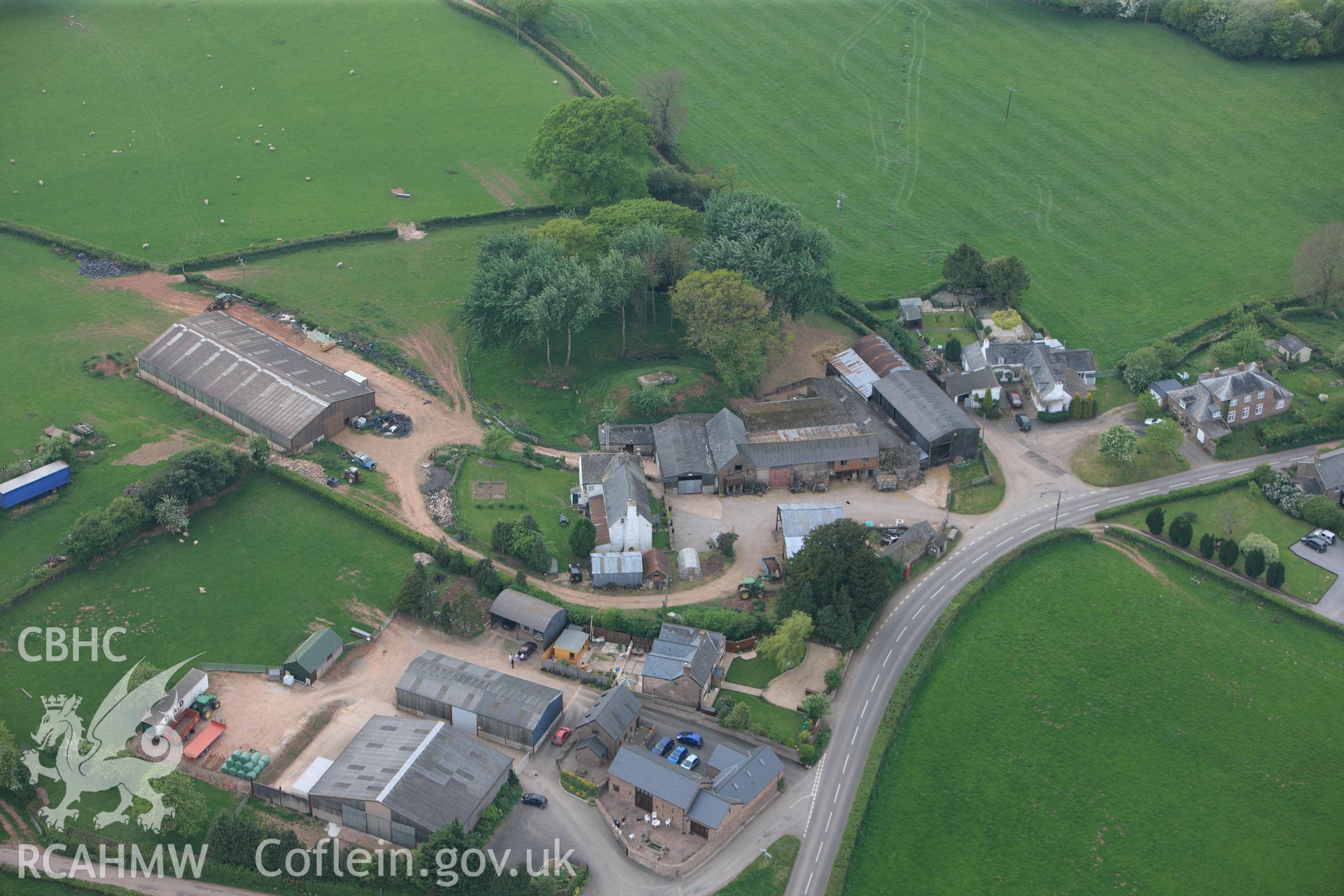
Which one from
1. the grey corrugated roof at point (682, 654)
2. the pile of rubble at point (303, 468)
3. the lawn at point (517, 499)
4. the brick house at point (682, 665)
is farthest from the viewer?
the pile of rubble at point (303, 468)

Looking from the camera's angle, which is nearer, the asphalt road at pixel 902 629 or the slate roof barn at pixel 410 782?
the slate roof barn at pixel 410 782

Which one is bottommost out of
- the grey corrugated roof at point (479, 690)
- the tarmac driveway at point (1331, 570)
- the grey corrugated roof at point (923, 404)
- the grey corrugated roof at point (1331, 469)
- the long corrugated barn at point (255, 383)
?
the grey corrugated roof at point (479, 690)

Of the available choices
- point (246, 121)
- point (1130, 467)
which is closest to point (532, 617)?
point (1130, 467)

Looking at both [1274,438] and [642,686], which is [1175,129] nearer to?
[1274,438]

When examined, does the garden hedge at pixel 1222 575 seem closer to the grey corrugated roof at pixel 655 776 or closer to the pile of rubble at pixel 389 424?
the grey corrugated roof at pixel 655 776

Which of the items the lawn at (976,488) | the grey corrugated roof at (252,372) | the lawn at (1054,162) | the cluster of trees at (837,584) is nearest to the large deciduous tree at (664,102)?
the lawn at (1054,162)

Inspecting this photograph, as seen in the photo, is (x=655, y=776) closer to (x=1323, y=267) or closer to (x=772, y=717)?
(x=772, y=717)
